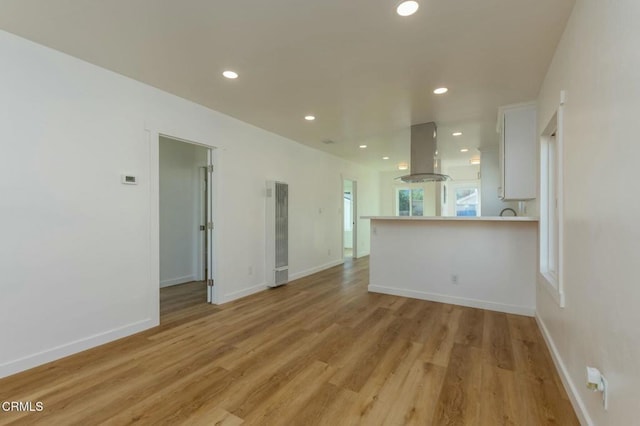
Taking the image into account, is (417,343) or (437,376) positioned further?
(417,343)

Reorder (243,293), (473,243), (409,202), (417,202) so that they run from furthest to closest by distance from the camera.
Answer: (409,202) → (417,202) → (243,293) → (473,243)

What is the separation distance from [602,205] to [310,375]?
208 centimetres

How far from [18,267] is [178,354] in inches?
54.4

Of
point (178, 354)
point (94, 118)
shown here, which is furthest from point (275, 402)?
point (94, 118)

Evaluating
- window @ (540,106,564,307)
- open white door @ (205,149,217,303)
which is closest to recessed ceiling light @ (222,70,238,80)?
open white door @ (205,149,217,303)

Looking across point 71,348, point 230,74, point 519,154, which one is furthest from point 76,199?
point 519,154

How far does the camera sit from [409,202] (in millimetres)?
9109

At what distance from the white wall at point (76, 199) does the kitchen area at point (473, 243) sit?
2558 millimetres

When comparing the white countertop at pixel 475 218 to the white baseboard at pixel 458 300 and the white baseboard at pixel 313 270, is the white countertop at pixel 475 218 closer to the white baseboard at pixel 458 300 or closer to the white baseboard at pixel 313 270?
the white baseboard at pixel 458 300

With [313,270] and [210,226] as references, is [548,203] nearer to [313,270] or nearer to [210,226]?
[210,226]

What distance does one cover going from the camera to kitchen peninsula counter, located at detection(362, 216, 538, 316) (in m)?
3.54

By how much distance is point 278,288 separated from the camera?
4.73 m

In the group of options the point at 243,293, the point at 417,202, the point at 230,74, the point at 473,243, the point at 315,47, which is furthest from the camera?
the point at 417,202

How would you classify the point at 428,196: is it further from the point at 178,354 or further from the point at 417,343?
the point at 178,354
